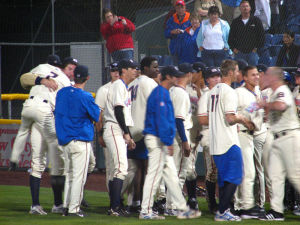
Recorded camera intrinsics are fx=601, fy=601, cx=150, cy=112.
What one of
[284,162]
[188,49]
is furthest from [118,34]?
[284,162]

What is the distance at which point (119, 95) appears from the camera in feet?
27.3

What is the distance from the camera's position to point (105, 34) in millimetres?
13258

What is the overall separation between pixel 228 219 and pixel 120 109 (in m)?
2.09

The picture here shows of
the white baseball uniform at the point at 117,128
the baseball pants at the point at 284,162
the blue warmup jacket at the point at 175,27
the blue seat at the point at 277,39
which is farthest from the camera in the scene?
the blue seat at the point at 277,39

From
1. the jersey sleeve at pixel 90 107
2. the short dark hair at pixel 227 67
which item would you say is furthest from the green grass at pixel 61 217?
the short dark hair at pixel 227 67

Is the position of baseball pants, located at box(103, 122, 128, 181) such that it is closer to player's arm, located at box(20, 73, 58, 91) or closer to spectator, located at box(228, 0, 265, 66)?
player's arm, located at box(20, 73, 58, 91)

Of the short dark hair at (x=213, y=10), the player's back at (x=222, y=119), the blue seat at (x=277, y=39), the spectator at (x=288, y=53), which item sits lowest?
the player's back at (x=222, y=119)

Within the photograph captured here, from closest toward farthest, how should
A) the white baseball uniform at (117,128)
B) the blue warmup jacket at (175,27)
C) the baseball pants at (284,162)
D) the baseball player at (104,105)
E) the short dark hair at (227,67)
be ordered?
the baseball pants at (284,162) < the short dark hair at (227,67) < the white baseball uniform at (117,128) < the baseball player at (104,105) < the blue warmup jacket at (175,27)

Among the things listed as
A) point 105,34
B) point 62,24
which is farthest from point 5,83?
point 105,34

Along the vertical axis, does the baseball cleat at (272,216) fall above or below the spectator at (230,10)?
below

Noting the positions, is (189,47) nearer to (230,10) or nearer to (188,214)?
(230,10)

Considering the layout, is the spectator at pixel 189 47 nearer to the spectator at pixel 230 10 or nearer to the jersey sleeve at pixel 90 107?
the spectator at pixel 230 10

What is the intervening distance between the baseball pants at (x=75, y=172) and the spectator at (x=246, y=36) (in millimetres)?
5659

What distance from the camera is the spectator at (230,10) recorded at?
528 inches
